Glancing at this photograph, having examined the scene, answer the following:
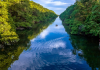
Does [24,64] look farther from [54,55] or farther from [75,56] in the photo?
[75,56]

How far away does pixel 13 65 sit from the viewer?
54.7 ft

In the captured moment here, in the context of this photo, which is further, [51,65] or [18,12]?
[18,12]

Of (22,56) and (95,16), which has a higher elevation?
(95,16)

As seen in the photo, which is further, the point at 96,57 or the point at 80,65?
the point at 96,57

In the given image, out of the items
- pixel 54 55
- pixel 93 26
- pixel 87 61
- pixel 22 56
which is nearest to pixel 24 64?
pixel 22 56

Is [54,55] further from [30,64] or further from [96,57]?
[96,57]

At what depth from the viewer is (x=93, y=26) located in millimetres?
26531

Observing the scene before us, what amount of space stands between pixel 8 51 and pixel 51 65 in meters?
10.6

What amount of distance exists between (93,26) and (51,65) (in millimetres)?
17030

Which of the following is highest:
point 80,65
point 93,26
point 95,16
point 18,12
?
point 18,12

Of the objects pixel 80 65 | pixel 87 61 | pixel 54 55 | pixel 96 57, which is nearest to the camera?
pixel 80 65

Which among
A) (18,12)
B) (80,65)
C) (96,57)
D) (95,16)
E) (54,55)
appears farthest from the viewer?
(18,12)

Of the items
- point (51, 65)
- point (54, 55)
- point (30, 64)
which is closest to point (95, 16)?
point (54, 55)

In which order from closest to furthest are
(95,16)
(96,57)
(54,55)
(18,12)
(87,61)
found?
1. (87,61)
2. (96,57)
3. (54,55)
4. (95,16)
5. (18,12)
